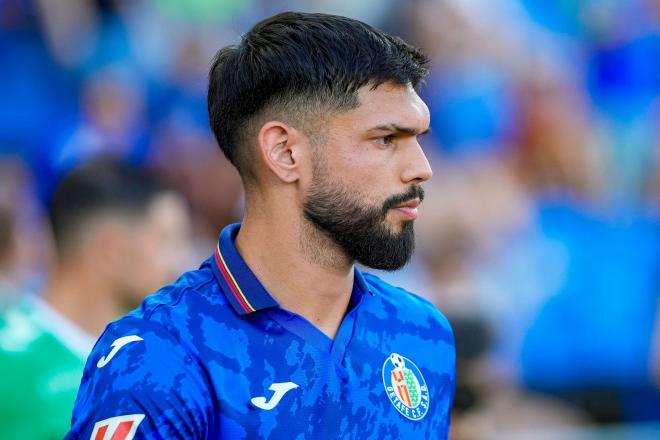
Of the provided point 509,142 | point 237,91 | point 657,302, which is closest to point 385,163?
point 237,91

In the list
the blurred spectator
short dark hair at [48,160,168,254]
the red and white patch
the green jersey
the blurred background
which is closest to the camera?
the red and white patch

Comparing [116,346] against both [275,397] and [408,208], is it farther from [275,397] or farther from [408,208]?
[408,208]

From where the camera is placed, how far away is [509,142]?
19.4 ft

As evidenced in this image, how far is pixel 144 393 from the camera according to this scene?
5.78ft

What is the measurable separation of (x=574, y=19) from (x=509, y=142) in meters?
1.11

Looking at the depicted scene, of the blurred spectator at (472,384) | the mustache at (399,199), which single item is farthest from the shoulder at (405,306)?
the blurred spectator at (472,384)

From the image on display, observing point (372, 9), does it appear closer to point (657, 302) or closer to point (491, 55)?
point (491, 55)

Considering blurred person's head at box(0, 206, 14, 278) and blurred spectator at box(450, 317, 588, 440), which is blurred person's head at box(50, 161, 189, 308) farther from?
blurred spectator at box(450, 317, 588, 440)

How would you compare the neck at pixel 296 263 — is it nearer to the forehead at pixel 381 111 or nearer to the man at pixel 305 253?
the man at pixel 305 253

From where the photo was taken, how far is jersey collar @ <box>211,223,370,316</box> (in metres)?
1.97

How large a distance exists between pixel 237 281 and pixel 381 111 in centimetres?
48

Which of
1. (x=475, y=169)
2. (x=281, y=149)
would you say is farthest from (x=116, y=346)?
(x=475, y=169)

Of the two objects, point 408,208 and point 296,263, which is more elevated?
point 408,208

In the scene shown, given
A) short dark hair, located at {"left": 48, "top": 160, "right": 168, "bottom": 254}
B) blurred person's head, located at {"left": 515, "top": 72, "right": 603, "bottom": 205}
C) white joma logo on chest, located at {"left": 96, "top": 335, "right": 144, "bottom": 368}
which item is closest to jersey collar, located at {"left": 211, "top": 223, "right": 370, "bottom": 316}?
white joma logo on chest, located at {"left": 96, "top": 335, "right": 144, "bottom": 368}
